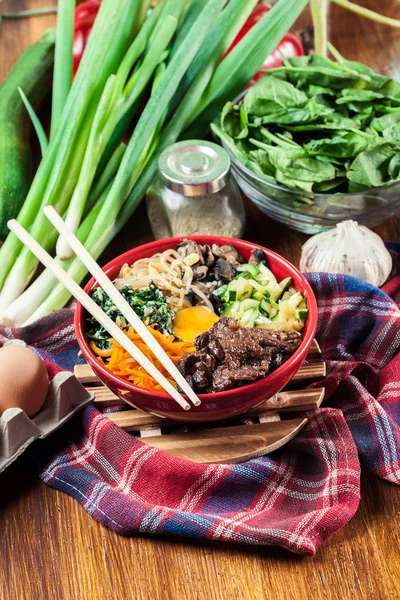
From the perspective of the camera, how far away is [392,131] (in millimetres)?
2059

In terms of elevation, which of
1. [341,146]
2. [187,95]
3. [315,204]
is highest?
[187,95]

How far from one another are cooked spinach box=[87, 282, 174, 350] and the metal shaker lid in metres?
0.38

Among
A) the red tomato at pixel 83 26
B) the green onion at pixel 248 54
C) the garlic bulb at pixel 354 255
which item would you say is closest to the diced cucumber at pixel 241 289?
the garlic bulb at pixel 354 255

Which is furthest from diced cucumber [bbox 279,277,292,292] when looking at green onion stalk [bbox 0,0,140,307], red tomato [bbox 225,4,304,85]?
red tomato [bbox 225,4,304,85]

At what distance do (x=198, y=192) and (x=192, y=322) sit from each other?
452 mm

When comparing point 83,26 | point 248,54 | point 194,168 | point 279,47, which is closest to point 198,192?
point 194,168

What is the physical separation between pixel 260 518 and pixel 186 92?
4.44ft

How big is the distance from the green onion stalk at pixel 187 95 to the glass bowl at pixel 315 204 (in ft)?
0.71

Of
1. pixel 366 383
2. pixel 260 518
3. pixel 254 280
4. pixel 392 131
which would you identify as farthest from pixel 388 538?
pixel 392 131

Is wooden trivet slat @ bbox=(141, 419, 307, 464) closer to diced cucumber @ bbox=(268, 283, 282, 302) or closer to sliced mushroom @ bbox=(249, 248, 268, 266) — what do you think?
diced cucumber @ bbox=(268, 283, 282, 302)

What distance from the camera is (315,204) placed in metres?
1.98

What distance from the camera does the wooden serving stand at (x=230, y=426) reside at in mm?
1488

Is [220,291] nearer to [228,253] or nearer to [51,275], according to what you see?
[228,253]

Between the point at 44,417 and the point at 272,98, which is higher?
the point at 272,98
